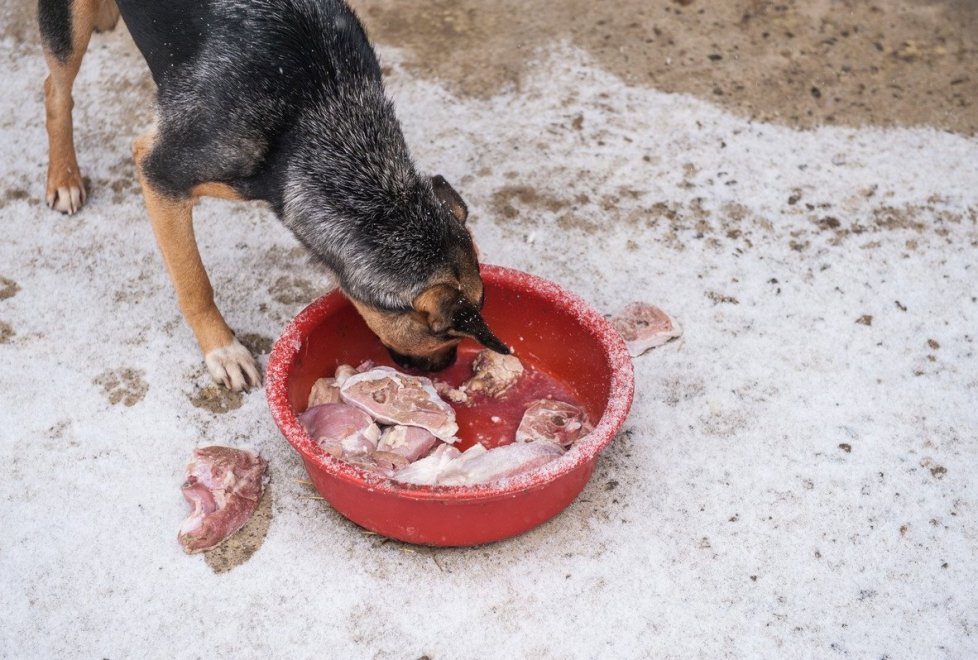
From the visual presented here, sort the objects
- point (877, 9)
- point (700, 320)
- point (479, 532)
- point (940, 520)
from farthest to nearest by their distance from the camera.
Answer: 1. point (877, 9)
2. point (700, 320)
3. point (940, 520)
4. point (479, 532)

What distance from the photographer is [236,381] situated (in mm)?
4426

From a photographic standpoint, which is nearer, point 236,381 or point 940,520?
point 940,520

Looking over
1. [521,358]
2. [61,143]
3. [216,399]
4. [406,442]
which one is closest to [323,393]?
[406,442]

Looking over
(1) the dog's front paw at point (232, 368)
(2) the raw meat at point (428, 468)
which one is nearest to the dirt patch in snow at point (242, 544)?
(2) the raw meat at point (428, 468)

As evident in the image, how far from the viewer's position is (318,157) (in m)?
3.84

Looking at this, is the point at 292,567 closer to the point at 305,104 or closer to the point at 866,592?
the point at 305,104

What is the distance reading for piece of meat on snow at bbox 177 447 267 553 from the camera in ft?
12.5

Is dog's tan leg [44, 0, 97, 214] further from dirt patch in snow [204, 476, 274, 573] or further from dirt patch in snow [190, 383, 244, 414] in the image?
dirt patch in snow [204, 476, 274, 573]

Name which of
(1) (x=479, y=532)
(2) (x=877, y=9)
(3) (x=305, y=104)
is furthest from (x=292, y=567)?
(2) (x=877, y=9)

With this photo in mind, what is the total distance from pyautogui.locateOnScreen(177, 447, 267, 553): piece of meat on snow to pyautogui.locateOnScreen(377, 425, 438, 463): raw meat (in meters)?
0.56

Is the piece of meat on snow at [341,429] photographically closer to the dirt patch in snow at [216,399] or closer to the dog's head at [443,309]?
the dog's head at [443,309]

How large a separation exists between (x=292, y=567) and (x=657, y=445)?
5.36 ft

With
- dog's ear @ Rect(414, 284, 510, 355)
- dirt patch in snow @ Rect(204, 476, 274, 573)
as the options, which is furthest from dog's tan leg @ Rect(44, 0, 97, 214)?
dog's ear @ Rect(414, 284, 510, 355)

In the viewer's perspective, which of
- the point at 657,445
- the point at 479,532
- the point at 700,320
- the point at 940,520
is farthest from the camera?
the point at 700,320
